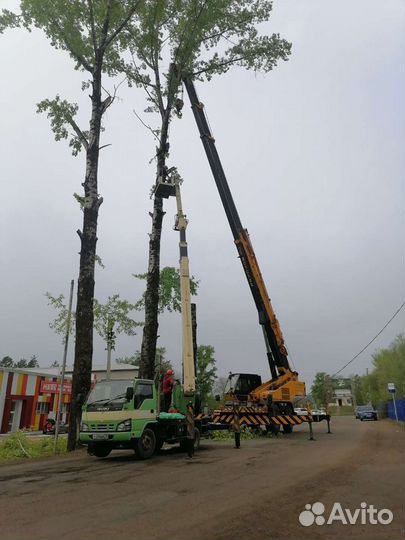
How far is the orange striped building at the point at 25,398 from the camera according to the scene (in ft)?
114

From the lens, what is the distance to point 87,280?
15.7 meters

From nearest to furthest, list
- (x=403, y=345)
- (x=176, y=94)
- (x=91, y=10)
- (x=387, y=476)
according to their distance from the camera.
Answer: (x=387, y=476) < (x=91, y=10) < (x=176, y=94) < (x=403, y=345)

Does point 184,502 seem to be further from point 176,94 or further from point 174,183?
point 176,94

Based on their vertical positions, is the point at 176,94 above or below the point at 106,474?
above

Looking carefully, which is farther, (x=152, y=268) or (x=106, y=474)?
(x=152, y=268)

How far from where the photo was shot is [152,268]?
61.2 feet

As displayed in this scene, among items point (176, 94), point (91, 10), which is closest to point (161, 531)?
point (91, 10)

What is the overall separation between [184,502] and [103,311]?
19846 mm

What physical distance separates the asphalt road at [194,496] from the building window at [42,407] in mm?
29691

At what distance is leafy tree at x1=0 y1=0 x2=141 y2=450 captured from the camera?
50.1 feet

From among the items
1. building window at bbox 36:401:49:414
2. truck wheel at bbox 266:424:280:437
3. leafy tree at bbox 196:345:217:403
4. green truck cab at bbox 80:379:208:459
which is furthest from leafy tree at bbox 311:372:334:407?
green truck cab at bbox 80:379:208:459

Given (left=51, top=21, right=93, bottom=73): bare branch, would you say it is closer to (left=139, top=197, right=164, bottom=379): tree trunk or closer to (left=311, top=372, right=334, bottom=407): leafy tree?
(left=139, top=197, right=164, bottom=379): tree trunk

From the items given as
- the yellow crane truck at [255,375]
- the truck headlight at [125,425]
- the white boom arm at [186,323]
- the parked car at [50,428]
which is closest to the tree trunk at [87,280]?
the white boom arm at [186,323]

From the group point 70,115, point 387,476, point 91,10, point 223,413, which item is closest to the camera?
point 387,476
